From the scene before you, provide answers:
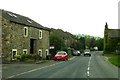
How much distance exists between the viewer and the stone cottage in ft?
139

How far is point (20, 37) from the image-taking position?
47.3 metres

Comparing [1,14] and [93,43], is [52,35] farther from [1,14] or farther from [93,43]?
[93,43]

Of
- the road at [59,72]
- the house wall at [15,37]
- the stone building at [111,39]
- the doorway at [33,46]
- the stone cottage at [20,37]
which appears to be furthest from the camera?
the stone building at [111,39]

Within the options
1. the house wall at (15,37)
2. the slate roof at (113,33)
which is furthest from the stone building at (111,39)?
the house wall at (15,37)

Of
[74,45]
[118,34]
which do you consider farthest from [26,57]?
[118,34]

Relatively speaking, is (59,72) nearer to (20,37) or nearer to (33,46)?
(20,37)

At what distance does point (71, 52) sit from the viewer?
89312 millimetres

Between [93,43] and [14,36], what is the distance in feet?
409

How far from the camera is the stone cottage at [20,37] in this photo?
42406 mm

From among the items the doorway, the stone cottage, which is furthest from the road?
the doorway

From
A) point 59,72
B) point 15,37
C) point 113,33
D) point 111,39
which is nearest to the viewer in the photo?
point 59,72

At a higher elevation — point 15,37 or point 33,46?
point 15,37

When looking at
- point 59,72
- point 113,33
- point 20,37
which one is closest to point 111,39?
point 113,33

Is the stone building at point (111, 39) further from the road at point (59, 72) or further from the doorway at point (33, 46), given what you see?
the road at point (59, 72)
